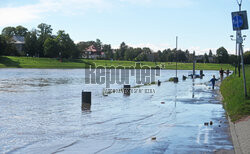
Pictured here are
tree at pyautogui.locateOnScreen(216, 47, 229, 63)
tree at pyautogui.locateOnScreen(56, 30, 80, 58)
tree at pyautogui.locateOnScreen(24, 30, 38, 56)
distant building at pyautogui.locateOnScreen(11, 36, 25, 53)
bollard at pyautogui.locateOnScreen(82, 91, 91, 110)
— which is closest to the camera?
bollard at pyautogui.locateOnScreen(82, 91, 91, 110)

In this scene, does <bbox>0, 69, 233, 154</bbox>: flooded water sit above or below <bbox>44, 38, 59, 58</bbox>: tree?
below

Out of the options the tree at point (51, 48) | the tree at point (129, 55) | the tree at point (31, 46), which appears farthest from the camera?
the tree at point (129, 55)

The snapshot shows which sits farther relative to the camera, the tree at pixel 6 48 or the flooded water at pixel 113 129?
the tree at pixel 6 48

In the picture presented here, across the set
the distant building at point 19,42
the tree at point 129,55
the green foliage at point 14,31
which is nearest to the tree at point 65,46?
the distant building at point 19,42

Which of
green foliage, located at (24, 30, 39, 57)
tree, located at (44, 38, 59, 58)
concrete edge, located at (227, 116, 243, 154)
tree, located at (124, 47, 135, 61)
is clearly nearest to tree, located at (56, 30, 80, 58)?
tree, located at (44, 38, 59, 58)

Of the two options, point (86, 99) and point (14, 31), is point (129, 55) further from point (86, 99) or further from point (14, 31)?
point (86, 99)

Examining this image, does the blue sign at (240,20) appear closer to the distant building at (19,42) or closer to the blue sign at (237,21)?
the blue sign at (237,21)

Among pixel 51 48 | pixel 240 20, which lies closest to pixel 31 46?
pixel 51 48

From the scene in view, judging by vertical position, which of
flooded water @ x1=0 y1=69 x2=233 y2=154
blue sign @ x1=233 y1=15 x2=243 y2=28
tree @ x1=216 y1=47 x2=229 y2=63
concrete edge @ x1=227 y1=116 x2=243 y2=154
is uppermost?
tree @ x1=216 y1=47 x2=229 y2=63

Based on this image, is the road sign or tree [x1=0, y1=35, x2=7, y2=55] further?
tree [x1=0, y1=35, x2=7, y2=55]

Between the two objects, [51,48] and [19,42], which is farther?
[19,42]

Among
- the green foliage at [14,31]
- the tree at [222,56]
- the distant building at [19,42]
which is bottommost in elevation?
the tree at [222,56]

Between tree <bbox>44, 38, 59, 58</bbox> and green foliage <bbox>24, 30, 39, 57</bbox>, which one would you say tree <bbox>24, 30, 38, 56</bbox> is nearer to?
green foliage <bbox>24, 30, 39, 57</bbox>

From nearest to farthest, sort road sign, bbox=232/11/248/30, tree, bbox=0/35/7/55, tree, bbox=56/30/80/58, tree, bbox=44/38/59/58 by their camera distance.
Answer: road sign, bbox=232/11/248/30, tree, bbox=0/35/7/55, tree, bbox=44/38/59/58, tree, bbox=56/30/80/58
